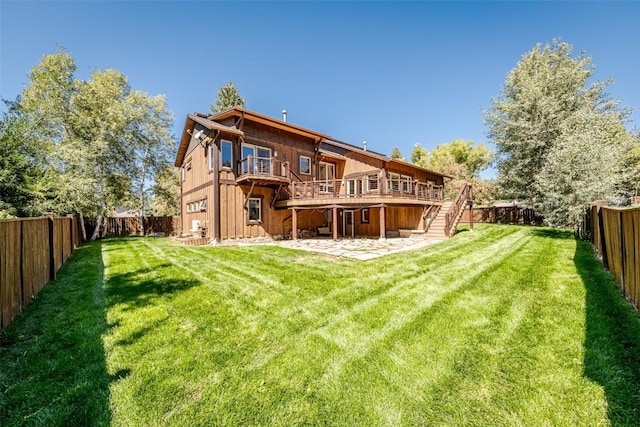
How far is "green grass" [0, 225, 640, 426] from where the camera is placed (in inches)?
86.0

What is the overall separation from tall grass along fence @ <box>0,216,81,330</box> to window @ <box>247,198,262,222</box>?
7847 mm

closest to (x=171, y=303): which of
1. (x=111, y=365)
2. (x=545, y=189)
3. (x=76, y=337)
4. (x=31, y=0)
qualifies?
(x=76, y=337)

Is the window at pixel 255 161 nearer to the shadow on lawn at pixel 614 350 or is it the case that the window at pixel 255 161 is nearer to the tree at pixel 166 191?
the shadow on lawn at pixel 614 350

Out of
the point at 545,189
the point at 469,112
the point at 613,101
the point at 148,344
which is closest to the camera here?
the point at 148,344

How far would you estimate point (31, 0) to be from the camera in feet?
30.8

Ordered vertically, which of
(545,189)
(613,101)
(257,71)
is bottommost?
(545,189)

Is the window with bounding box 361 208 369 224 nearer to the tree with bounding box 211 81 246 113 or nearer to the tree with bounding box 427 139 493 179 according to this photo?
→ the tree with bounding box 211 81 246 113

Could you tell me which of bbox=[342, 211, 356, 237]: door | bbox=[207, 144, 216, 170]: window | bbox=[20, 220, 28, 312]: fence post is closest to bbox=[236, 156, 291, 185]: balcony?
bbox=[207, 144, 216, 170]: window

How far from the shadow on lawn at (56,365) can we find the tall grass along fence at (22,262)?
0.77ft

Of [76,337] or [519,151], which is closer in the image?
[76,337]

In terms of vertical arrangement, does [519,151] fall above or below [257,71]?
below

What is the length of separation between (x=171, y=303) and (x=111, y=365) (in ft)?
5.42

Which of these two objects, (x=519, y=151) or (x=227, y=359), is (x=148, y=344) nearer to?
(x=227, y=359)

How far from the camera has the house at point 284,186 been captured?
1255cm
